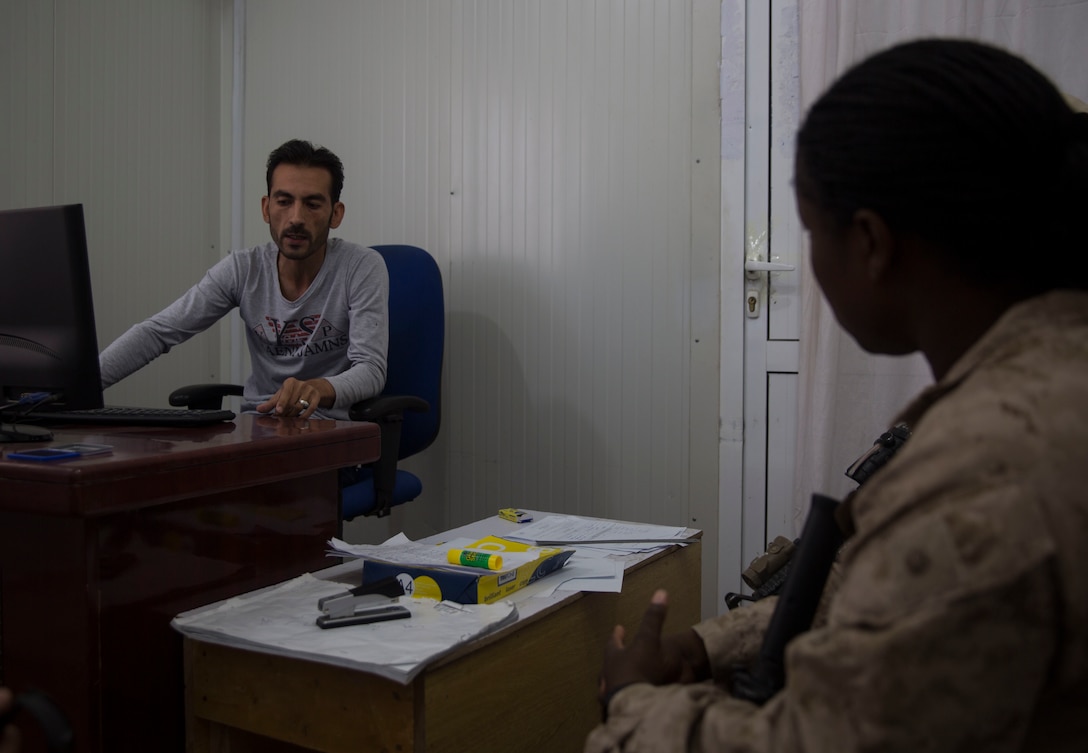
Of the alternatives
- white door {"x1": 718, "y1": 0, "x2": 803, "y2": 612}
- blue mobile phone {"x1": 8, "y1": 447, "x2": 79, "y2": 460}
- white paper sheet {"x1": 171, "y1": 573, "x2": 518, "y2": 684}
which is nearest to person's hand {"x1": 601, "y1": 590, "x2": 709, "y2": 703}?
white paper sheet {"x1": 171, "y1": 573, "x2": 518, "y2": 684}

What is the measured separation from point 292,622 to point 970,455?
815 mm

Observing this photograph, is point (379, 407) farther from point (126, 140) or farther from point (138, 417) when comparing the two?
point (126, 140)

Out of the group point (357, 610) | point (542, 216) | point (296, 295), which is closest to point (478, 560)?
point (357, 610)

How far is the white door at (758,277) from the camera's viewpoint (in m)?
2.35

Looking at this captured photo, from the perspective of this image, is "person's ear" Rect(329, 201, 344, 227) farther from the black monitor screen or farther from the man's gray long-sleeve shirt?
the black monitor screen

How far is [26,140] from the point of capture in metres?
2.59

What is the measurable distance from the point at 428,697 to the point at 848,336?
4.99ft

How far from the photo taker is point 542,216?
8.82 ft

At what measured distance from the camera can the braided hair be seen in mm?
552

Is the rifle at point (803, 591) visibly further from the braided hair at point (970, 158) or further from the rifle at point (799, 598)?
the braided hair at point (970, 158)

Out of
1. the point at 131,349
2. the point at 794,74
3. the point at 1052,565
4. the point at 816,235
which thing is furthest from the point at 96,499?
the point at 794,74

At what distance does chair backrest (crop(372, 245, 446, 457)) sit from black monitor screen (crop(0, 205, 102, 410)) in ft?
3.53

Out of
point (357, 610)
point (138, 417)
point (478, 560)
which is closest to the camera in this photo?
point (357, 610)

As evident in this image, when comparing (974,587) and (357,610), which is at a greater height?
(974,587)
